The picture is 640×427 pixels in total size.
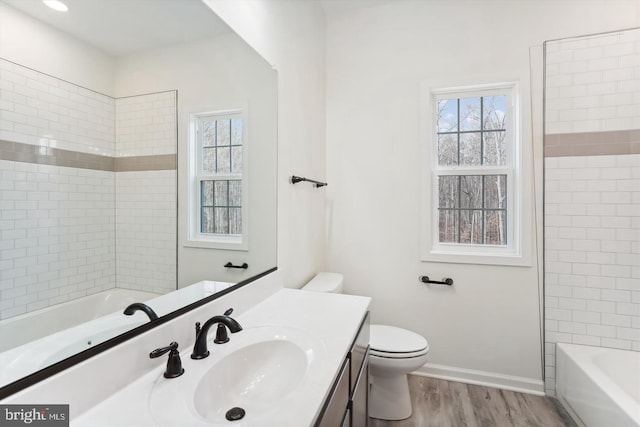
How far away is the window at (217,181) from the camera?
3.58ft

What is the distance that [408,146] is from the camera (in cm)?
235

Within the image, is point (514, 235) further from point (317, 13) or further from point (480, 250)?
point (317, 13)

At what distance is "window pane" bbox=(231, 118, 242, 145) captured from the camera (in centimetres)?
130

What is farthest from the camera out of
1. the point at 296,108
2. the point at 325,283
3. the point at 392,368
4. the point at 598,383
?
the point at 325,283

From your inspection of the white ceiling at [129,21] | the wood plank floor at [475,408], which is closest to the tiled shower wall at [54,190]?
the white ceiling at [129,21]

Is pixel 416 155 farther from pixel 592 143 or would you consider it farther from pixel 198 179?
pixel 198 179

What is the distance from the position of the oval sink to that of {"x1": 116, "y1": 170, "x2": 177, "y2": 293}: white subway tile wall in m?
0.31

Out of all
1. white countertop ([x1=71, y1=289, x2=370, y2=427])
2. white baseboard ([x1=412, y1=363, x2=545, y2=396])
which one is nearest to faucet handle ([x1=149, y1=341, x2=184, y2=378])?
white countertop ([x1=71, y1=289, x2=370, y2=427])

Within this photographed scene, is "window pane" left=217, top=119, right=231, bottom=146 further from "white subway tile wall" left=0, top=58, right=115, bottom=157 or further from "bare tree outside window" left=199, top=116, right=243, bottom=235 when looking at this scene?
"white subway tile wall" left=0, top=58, right=115, bottom=157

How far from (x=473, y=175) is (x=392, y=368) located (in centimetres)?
149

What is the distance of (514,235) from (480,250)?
0.81 ft

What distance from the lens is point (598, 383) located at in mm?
1615

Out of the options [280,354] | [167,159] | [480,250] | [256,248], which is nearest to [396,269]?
[480,250]

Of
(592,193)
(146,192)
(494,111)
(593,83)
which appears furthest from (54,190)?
(593,83)
